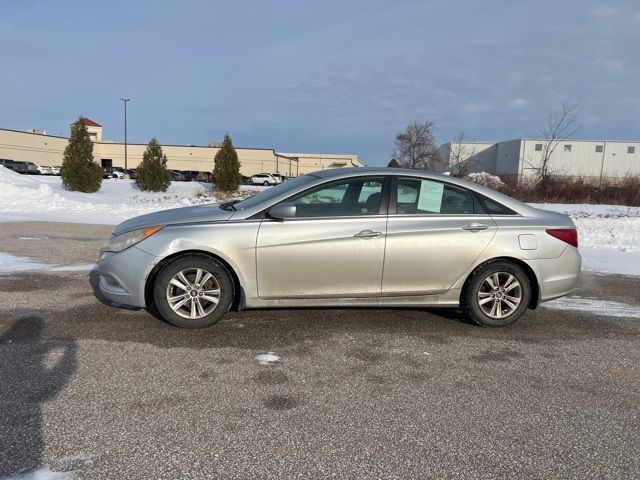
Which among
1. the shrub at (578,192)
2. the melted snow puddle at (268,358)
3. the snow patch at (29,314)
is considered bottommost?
the melted snow puddle at (268,358)

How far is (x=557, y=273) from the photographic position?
4965mm

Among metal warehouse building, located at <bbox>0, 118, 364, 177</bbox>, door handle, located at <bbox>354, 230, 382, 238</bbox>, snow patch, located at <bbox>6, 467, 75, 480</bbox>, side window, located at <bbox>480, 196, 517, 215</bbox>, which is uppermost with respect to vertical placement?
metal warehouse building, located at <bbox>0, 118, 364, 177</bbox>

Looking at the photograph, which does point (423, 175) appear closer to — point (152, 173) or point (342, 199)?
point (342, 199)

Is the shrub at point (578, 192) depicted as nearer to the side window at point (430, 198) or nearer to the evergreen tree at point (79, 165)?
the side window at point (430, 198)

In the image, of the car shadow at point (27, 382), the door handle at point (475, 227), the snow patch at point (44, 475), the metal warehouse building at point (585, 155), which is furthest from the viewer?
the metal warehouse building at point (585, 155)

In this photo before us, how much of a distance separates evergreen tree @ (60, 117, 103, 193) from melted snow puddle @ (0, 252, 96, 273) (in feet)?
60.2

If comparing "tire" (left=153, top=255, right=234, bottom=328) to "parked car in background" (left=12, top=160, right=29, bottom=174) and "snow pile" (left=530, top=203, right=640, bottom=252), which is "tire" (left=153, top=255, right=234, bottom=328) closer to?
"snow pile" (left=530, top=203, right=640, bottom=252)

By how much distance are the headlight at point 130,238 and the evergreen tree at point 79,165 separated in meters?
22.2

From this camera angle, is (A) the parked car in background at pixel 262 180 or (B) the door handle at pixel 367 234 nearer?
(B) the door handle at pixel 367 234

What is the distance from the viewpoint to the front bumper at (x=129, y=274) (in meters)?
4.43

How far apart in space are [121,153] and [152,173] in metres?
51.2

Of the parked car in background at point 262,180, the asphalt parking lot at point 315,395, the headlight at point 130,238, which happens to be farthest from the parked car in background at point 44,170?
the headlight at point 130,238

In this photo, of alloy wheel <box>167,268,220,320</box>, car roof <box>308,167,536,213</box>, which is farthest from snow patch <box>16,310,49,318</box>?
car roof <box>308,167,536,213</box>

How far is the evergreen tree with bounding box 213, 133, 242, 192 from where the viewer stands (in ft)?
94.6
